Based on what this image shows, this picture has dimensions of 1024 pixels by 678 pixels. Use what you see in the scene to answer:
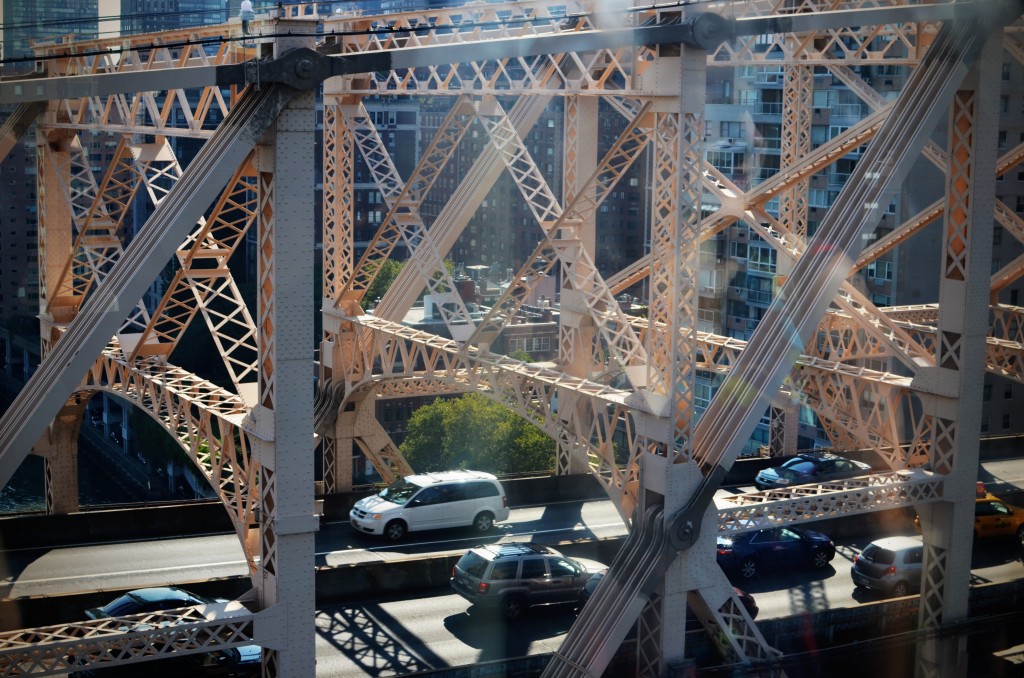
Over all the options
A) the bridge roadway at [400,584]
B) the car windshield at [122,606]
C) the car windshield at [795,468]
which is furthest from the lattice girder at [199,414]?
the car windshield at [795,468]

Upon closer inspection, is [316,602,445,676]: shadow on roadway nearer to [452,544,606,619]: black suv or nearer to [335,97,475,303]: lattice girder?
[452,544,606,619]: black suv

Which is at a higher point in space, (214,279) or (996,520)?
(214,279)

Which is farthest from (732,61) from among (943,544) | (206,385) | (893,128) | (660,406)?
(206,385)

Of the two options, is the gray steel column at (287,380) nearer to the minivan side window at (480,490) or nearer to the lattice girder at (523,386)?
the lattice girder at (523,386)

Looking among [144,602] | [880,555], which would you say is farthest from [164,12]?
[880,555]

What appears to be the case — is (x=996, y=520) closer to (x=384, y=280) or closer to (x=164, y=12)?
(x=164, y=12)

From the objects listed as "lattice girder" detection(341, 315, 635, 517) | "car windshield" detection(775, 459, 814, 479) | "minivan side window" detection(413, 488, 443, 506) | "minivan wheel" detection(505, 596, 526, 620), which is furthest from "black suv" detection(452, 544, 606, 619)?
"car windshield" detection(775, 459, 814, 479)
